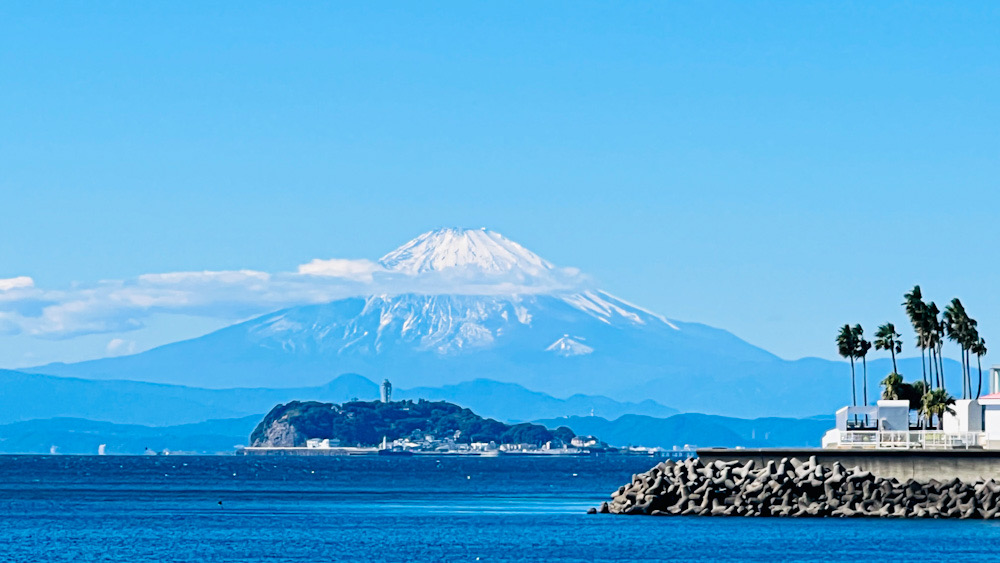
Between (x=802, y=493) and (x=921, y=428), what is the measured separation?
1961cm

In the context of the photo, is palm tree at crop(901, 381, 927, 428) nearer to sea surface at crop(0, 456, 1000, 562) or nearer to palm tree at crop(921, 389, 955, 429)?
palm tree at crop(921, 389, 955, 429)

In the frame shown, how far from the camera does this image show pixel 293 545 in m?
75.8

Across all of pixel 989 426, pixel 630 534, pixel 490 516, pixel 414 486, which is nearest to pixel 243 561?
pixel 630 534

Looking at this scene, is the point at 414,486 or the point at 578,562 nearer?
the point at 578,562

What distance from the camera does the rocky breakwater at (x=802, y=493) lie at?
79.7 meters

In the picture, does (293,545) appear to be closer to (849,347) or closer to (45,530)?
(45,530)

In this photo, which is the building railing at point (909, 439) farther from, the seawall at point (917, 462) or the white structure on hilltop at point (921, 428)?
the seawall at point (917, 462)

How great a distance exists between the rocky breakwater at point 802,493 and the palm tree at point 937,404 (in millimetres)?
15121

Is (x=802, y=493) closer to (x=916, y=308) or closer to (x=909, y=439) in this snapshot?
(x=909, y=439)

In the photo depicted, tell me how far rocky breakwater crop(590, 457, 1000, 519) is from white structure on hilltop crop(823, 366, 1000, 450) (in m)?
3.47

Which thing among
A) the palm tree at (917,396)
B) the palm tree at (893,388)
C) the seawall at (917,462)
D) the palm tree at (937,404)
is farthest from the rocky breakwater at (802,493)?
the palm tree at (893,388)

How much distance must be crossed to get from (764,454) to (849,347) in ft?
122

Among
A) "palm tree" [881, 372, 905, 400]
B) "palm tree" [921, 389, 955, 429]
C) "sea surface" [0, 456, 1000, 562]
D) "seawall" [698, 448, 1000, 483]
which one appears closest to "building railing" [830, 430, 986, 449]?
"seawall" [698, 448, 1000, 483]

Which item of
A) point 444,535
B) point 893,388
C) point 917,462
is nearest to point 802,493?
point 917,462
